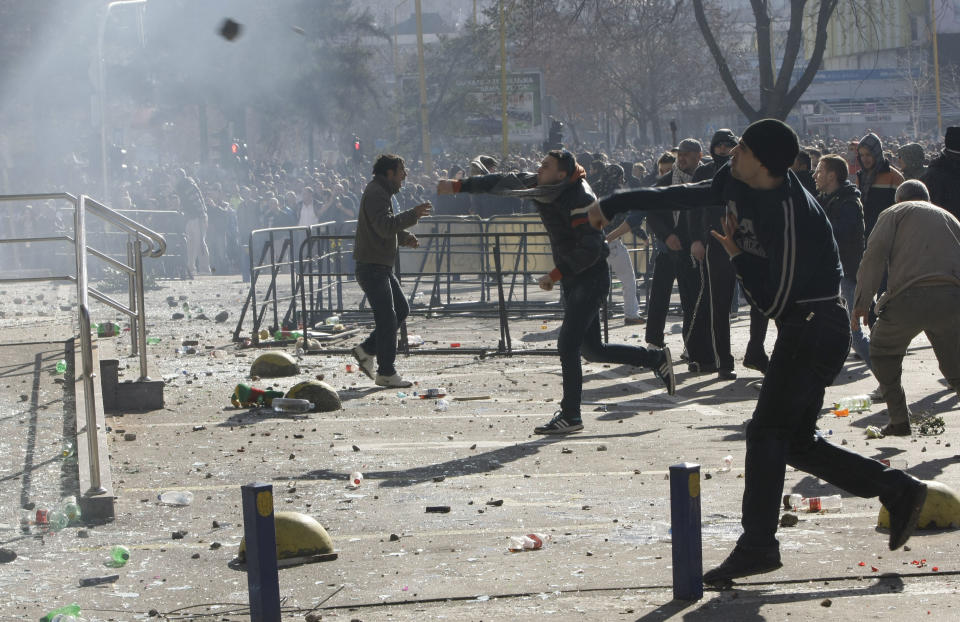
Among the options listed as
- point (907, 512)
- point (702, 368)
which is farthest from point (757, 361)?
point (907, 512)

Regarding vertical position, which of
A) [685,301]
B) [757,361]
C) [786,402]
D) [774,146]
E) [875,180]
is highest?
[875,180]

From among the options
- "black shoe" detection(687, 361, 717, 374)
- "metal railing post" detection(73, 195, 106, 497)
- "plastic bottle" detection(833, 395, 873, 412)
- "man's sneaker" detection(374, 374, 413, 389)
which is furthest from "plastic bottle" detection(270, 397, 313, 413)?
"plastic bottle" detection(833, 395, 873, 412)

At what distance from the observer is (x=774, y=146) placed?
16.4ft

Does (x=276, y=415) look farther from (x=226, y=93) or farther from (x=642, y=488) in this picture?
(x=226, y=93)

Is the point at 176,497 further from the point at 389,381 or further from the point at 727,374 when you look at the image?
the point at 727,374

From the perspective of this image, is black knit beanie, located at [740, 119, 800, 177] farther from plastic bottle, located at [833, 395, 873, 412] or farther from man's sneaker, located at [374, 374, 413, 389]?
man's sneaker, located at [374, 374, 413, 389]

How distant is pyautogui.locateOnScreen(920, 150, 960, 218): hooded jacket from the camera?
989 centimetres

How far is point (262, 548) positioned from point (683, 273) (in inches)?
314

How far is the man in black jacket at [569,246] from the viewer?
859 cm

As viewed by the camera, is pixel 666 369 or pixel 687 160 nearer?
pixel 666 369

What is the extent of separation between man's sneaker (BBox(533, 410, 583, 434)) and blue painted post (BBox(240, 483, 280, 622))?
4.41m

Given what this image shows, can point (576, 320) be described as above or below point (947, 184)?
below

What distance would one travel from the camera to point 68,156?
49344 mm

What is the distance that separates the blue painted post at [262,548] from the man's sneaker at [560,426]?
14.5ft
